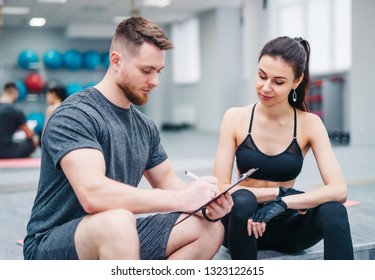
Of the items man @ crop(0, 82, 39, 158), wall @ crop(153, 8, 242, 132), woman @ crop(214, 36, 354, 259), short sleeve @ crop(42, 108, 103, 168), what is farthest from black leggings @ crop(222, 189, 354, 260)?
wall @ crop(153, 8, 242, 132)

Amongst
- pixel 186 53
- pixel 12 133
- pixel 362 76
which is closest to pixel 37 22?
pixel 186 53

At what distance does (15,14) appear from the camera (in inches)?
351

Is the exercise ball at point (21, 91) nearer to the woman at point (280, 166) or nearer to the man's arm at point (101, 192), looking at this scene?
the woman at point (280, 166)

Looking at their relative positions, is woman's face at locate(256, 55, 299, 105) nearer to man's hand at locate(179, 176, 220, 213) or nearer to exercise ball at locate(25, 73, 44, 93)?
man's hand at locate(179, 176, 220, 213)

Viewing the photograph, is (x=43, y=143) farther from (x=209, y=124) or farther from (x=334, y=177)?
(x=209, y=124)

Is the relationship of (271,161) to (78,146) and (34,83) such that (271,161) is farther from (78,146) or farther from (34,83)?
(34,83)

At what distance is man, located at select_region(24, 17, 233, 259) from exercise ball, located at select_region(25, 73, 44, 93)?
28.4ft

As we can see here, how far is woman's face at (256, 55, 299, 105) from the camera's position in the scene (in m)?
1.73

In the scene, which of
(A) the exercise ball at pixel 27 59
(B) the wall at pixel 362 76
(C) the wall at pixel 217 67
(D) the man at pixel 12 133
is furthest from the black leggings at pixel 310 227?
(A) the exercise ball at pixel 27 59

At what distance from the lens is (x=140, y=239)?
4.74 ft

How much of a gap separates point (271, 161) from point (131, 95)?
636 millimetres

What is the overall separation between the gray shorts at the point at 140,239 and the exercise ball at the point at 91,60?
893cm
